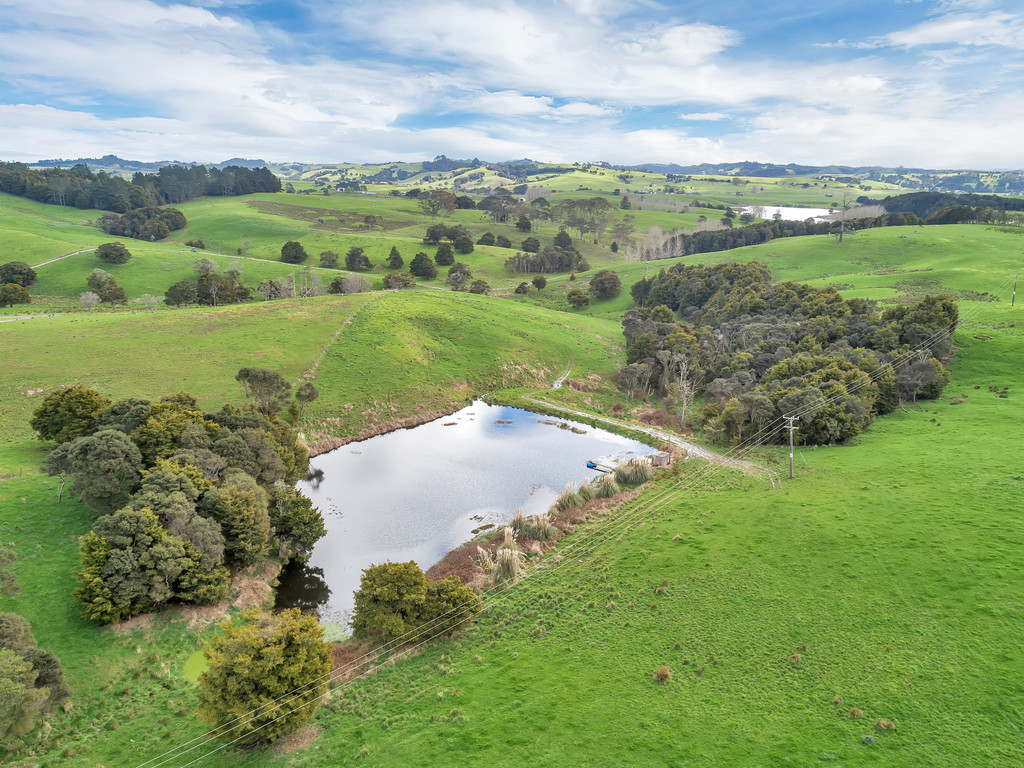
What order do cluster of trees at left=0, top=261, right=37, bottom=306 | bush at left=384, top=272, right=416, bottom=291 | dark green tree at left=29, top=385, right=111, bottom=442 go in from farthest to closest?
1. bush at left=384, top=272, right=416, bottom=291
2. cluster of trees at left=0, top=261, right=37, bottom=306
3. dark green tree at left=29, top=385, right=111, bottom=442

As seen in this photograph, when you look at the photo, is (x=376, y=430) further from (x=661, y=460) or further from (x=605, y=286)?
(x=605, y=286)

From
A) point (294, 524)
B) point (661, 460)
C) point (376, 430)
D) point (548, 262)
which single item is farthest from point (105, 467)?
point (548, 262)

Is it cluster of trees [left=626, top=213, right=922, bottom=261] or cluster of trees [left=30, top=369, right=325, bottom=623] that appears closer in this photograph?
cluster of trees [left=30, top=369, right=325, bottom=623]

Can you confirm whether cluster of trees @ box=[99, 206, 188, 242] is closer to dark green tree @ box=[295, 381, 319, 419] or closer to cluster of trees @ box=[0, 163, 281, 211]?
cluster of trees @ box=[0, 163, 281, 211]

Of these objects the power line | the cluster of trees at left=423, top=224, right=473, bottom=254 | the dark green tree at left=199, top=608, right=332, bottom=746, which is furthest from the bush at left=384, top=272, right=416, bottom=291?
the dark green tree at left=199, top=608, right=332, bottom=746

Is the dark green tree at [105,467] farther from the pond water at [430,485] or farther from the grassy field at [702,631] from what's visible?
the pond water at [430,485]

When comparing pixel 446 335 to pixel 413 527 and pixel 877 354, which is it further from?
pixel 877 354
